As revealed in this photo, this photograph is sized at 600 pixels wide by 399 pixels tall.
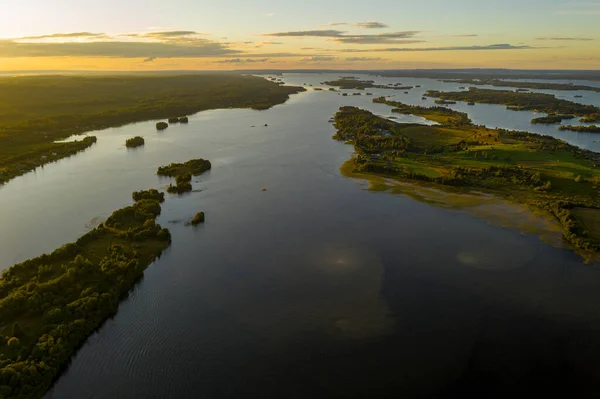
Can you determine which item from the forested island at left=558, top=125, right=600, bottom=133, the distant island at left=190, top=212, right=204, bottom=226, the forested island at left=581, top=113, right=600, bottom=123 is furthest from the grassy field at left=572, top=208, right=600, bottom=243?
the forested island at left=581, top=113, right=600, bottom=123

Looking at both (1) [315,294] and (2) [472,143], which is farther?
(2) [472,143]

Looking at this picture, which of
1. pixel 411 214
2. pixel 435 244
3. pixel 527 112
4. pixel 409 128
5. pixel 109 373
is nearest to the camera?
pixel 109 373

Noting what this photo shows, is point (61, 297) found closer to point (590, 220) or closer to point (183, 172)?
point (183, 172)

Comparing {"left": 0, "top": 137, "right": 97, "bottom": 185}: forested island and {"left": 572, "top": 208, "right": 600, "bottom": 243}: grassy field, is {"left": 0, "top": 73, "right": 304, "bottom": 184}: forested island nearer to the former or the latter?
{"left": 0, "top": 137, "right": 97, "bottom": 185}: forested island

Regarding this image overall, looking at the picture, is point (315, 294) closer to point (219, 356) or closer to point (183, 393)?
point (219, 356)


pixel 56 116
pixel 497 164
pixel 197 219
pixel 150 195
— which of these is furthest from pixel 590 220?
pixel 56 116

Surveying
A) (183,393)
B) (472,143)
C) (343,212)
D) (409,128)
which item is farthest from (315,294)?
(409,128)

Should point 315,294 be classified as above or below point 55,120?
above

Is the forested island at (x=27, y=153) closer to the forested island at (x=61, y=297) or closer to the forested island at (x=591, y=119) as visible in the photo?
the forested island at (x=61, y=297)

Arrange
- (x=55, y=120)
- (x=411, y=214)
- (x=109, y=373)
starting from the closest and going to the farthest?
(x=109, y=373) < (x=411, y=214) < (x=55, y=120)
